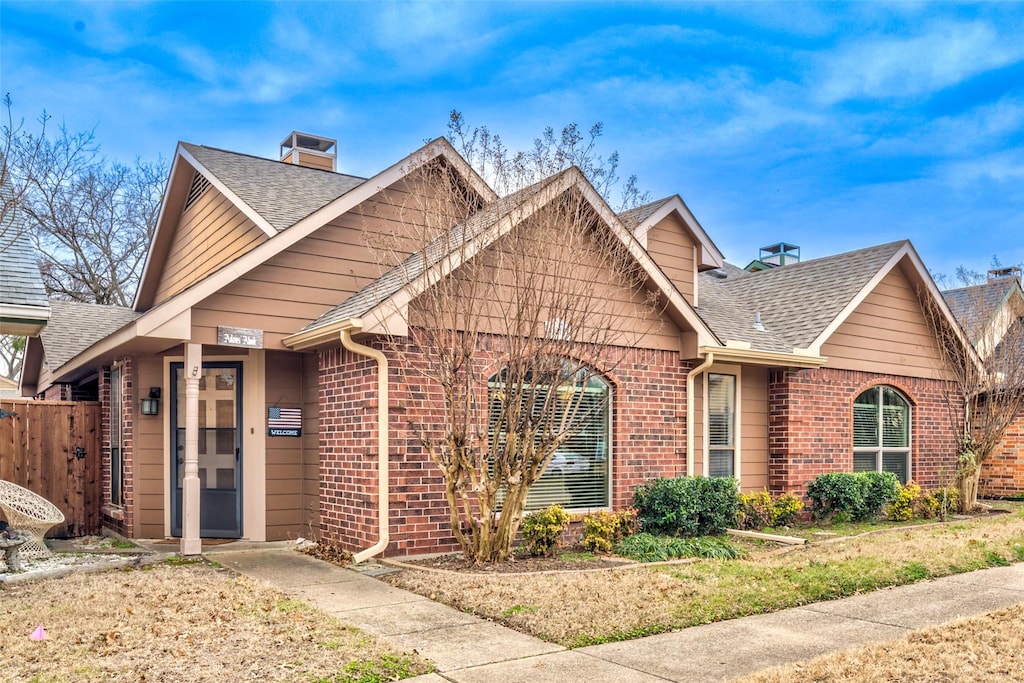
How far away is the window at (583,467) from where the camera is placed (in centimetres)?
1055

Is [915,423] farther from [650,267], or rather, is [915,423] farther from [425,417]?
[425,417]

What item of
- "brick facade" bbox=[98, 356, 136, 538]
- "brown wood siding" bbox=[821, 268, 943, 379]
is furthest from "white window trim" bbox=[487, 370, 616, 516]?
"brick facade" bbox=[98, 356, 136, 538]

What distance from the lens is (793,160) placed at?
102ft

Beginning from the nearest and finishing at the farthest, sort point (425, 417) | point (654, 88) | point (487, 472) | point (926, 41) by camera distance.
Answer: point (487, 472) → point (425, 417) → point (926, 41) → point (654, 88)

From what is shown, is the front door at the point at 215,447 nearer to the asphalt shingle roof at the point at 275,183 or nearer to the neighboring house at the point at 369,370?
the neighboring house at the point at 369,370

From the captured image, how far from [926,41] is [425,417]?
12980mm

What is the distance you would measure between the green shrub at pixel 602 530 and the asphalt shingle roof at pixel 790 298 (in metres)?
3.81

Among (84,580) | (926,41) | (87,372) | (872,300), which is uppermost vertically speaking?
(926,41)

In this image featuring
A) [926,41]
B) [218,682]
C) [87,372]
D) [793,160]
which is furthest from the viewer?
[793,160]

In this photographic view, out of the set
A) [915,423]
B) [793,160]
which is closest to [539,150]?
[915,423]

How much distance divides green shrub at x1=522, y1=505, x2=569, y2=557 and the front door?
12.5 feet

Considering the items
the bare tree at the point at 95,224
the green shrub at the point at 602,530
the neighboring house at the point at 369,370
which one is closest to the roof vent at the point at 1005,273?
the neighboring house at the point at 369,370

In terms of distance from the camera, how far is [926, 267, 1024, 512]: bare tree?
1468cm

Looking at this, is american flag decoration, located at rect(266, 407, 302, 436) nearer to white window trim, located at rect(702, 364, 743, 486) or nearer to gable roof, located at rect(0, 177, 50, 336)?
gable roof, located at rect(0, 177, 50, 336)
